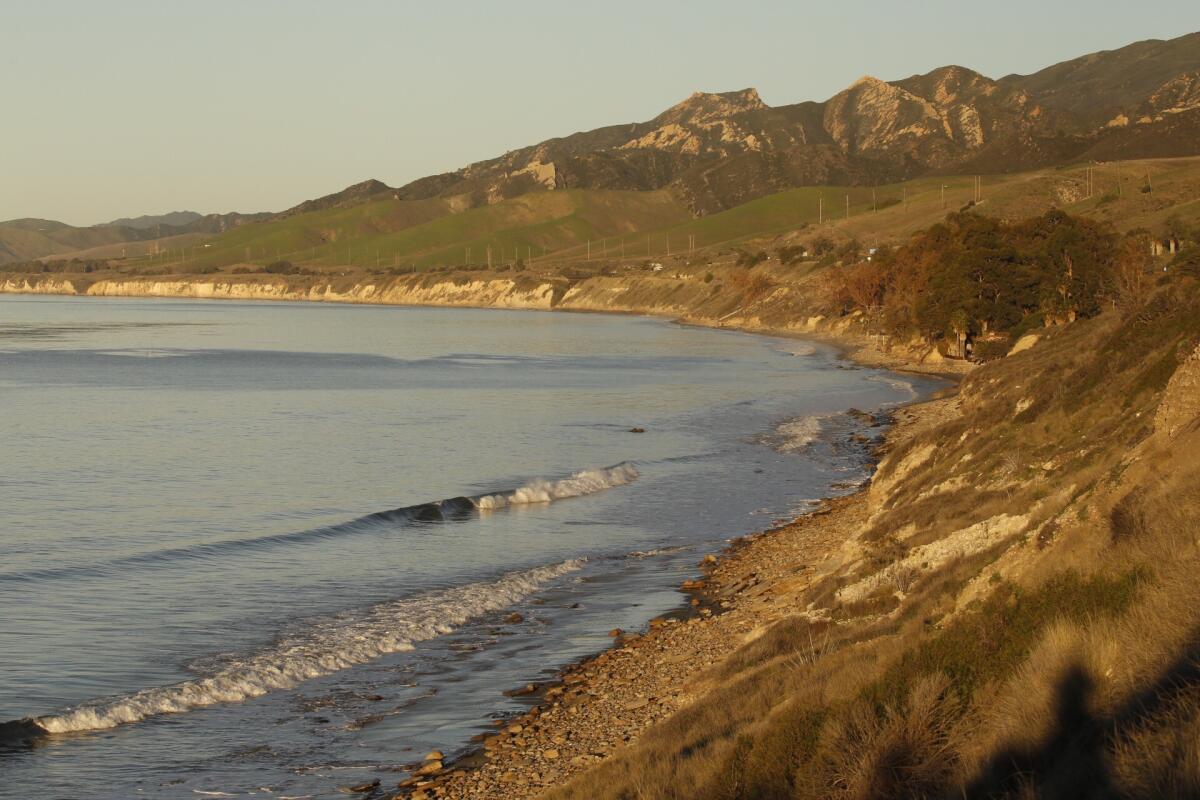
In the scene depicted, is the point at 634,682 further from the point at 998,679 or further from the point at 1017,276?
the point at 1017,276

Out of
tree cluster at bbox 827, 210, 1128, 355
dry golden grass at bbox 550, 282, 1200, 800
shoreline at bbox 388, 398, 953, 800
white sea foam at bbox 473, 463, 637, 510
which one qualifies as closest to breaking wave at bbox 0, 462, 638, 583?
white sea foam at bbox 473, 463, 637, 510

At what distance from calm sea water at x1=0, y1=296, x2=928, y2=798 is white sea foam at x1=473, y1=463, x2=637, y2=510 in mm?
135

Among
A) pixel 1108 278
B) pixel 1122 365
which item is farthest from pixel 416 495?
pixel 1108 278

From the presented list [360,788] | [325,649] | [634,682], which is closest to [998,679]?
[360,788]

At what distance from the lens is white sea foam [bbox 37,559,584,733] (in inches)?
674

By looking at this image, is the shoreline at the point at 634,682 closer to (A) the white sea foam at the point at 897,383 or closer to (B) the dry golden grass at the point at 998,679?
(B) the dry golden grass at the point at 998,679

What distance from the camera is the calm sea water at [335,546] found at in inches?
647

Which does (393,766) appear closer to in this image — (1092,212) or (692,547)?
(692,547)

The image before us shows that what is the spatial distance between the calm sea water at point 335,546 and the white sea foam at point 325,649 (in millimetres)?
58

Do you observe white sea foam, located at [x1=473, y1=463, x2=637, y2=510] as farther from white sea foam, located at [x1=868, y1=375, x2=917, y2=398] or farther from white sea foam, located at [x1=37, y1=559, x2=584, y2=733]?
white sea foam, located at [x1=868, y1=375, x2=917, y2=398]

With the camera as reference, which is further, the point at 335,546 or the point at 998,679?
the point at 335,546

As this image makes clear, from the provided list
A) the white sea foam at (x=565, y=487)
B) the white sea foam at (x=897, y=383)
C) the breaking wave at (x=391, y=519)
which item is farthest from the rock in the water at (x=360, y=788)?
the white sea foam at (x=897, y=383)

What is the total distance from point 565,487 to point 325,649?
18372 millimetres

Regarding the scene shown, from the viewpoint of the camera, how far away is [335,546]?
29703 mm
